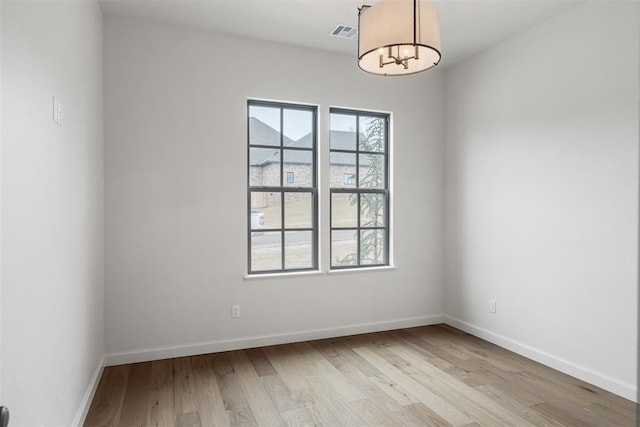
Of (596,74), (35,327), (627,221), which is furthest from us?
(596,74)

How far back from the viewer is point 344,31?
342 centimetres

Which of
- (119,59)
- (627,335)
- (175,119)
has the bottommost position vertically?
(627,335)

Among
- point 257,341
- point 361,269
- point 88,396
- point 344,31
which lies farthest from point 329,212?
point 88,396

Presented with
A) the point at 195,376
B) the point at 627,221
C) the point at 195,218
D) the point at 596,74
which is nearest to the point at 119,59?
the point at 195,218

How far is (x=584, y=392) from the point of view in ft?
9.04

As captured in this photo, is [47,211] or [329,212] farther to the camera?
[329,212]

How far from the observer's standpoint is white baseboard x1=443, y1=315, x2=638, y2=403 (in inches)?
107

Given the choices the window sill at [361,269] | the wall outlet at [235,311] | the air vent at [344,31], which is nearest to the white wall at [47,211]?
the wall outlet at [235,311]

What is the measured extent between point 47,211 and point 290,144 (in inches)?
93.5

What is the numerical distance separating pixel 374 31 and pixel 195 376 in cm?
270

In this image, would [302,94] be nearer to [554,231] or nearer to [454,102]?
A: [454,102]

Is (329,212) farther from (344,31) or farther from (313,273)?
(344,31)

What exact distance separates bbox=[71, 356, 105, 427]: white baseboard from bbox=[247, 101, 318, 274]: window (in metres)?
1.41

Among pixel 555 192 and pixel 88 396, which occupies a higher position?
pixel 555 192
